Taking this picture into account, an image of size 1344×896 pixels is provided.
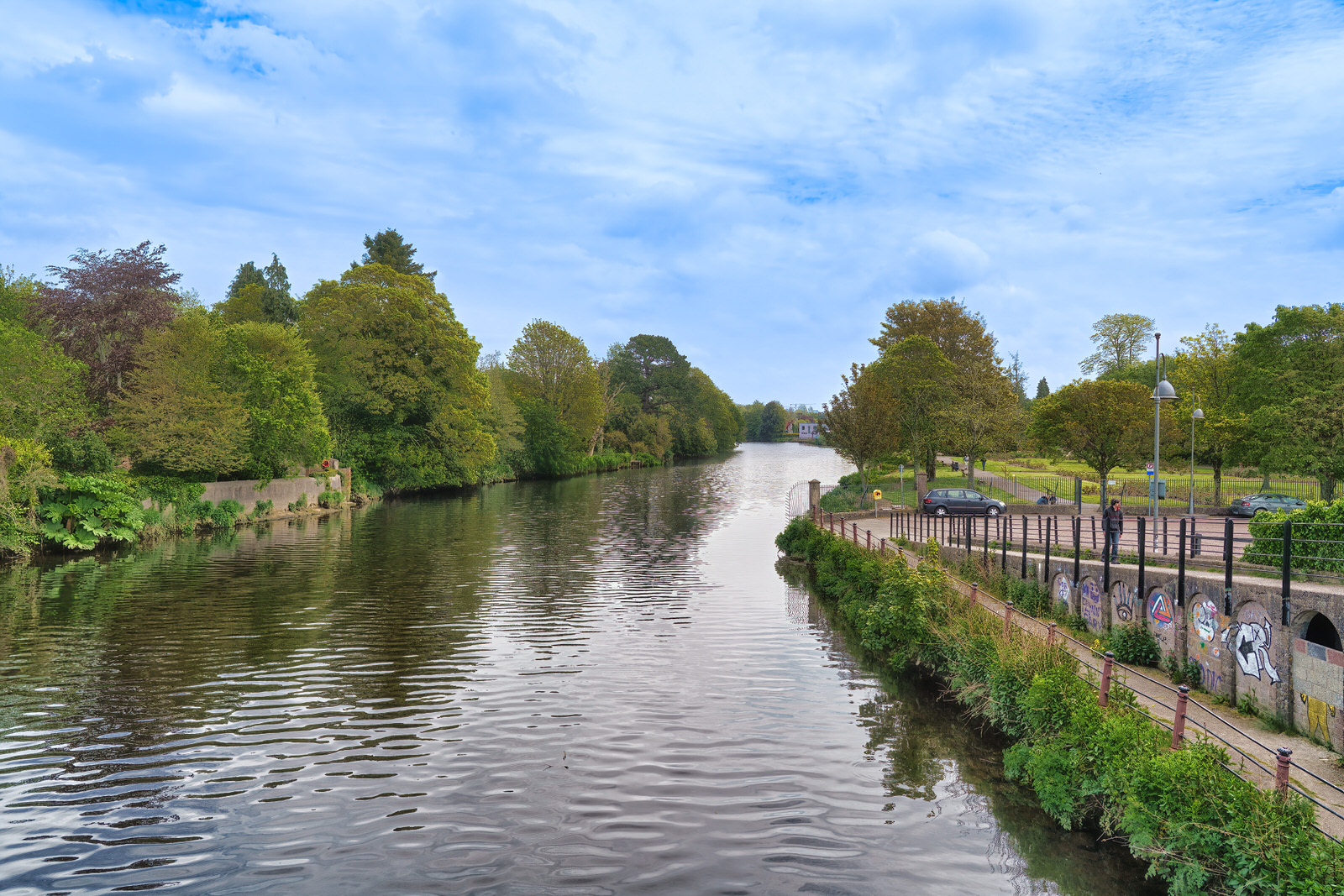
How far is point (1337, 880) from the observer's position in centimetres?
580

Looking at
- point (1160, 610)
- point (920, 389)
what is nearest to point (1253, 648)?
point (1160, 610)

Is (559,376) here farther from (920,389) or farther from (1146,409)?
(1146,409)

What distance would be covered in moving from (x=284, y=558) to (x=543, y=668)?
17749mm

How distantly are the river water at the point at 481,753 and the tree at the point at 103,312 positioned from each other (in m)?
18.7

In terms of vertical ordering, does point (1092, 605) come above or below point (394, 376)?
below

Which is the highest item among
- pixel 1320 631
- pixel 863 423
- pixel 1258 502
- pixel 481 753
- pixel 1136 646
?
pixel 863 423

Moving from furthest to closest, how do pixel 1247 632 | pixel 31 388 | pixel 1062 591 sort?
pixel 31 388
pixel 1062 591
pixel 1247 632

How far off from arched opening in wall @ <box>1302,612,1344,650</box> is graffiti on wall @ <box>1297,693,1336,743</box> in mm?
891

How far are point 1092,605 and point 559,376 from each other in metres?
69.3

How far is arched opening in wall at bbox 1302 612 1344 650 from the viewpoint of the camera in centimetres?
1031

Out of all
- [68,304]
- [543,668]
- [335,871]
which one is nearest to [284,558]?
[543,668]

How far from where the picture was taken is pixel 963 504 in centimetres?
3712

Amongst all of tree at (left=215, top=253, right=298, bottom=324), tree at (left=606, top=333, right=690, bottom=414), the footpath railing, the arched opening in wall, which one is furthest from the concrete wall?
tree at (left=606, top=333, right=690, bottom=414)

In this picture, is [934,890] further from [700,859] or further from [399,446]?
[399,446]
